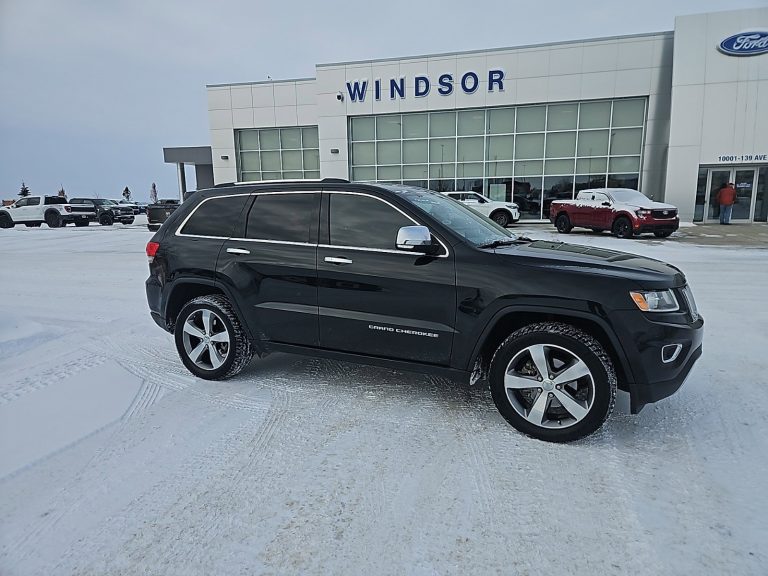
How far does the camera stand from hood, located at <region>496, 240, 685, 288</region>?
2.98 metres

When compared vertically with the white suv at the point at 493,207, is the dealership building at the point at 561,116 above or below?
above

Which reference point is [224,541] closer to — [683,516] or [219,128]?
[683,516]

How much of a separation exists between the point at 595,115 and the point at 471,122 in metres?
5.73

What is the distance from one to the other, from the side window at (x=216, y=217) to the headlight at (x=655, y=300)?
319 centimetres

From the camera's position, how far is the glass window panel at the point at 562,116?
2239cm

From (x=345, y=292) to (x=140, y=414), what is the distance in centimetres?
178

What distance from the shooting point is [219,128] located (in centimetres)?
2780

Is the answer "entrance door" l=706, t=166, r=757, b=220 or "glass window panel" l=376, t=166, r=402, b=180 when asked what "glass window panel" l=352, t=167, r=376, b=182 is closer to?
"glass window panel" l=376, t=166, r=402, b=180

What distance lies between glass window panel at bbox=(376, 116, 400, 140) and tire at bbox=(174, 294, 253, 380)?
22228 mm

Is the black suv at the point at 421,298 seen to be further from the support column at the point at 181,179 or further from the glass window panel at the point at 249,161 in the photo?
the support column at the point at 181,179

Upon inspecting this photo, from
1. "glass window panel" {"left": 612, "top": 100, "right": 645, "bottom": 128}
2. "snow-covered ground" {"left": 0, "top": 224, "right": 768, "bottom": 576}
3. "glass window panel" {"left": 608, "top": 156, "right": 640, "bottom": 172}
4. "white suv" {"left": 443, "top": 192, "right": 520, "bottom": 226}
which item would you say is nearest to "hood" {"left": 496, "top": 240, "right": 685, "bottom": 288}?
"snow-covered ground" {"left": 0, "top": 224, "right": 768, "bottom": 576}

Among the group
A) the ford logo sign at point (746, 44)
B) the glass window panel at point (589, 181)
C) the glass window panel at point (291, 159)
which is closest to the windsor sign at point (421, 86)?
the glass window panel at point (291, 159)

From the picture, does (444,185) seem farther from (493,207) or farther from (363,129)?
(363,129)

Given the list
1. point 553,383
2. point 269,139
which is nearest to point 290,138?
point 269,139
